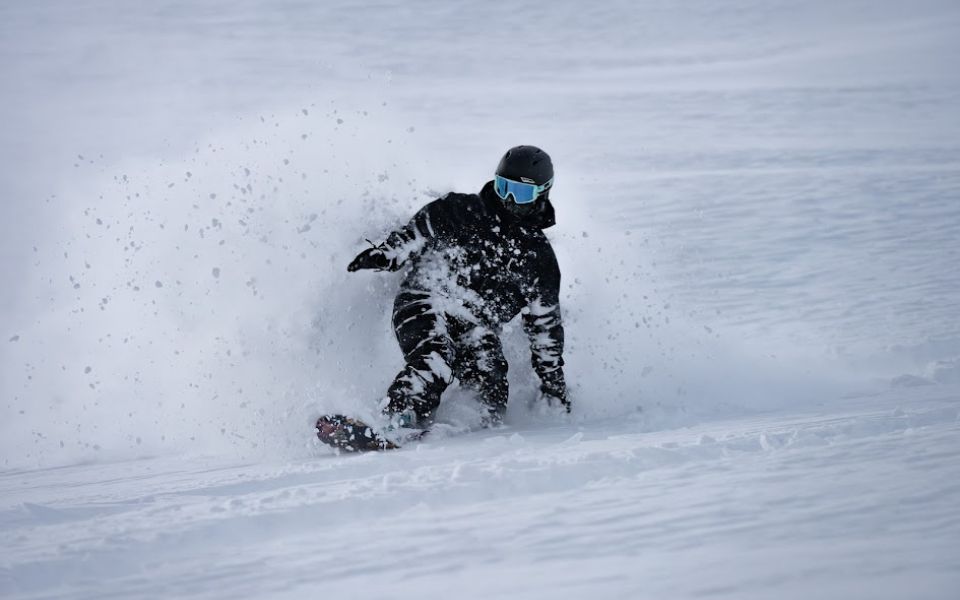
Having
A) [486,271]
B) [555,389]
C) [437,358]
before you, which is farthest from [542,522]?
[486,271]

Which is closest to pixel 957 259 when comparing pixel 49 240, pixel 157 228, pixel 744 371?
pixel 744 371

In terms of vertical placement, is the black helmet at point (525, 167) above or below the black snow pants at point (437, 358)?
above

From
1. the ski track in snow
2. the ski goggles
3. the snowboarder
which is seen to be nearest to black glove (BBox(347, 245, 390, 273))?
the snowboarder

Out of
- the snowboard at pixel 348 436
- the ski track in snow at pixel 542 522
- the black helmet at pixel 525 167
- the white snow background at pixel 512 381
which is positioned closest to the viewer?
the ski track in snow at pixel 542 522

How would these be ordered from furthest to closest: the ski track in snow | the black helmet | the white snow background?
the black helmet < the white snow background < the ski track in snow

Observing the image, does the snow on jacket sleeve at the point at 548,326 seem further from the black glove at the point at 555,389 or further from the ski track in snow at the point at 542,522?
the ski track in snow at the point at 542,522

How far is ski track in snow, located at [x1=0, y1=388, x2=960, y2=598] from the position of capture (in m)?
2.71

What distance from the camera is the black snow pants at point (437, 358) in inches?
182

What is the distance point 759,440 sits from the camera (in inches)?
154

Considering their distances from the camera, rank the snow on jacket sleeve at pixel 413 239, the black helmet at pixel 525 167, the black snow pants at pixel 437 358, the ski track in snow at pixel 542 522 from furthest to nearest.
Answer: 1. the snow on jacket sleeve at pixel 413 239
2. the black helmet at pixel 525 167
3. the black snow pants at pixel 437 358
4. the ski track in snow at pixel 542 522

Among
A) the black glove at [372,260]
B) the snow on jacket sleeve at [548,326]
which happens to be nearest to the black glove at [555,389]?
the snow on jacket sleeve at [548,326]

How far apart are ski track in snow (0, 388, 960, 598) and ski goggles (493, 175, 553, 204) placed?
1324mm

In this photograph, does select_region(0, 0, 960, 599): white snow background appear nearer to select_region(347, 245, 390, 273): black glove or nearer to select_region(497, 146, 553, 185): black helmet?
select_region(347, 245, 390, 273): black glove

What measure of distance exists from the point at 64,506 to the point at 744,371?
375cm
